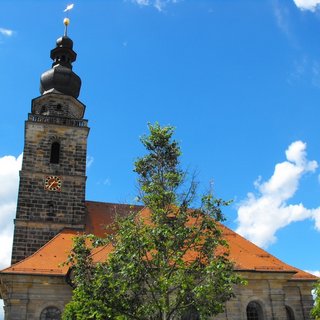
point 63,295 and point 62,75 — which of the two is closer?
point 63,295

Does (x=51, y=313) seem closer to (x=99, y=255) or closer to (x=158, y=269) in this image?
(x=99, y=255)

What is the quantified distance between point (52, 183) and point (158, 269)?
13.1 metres

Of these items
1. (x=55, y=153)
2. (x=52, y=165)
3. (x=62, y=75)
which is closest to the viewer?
(x=52, y=165)

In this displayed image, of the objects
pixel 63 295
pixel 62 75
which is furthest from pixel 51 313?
pixel 62 75

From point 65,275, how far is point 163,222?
8334 mm

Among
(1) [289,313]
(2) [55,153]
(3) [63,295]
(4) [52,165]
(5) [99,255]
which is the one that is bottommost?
(1) [289,313]

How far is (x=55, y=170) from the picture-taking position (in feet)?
80.7

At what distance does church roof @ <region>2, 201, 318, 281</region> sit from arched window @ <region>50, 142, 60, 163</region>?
2994mm

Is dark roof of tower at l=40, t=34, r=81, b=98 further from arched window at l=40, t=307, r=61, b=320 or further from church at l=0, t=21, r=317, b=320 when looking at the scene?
arched window at l=40, t=307, r=61, b=320

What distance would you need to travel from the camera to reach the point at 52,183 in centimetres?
2425

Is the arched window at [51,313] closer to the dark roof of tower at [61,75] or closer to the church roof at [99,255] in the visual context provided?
the church roof at [99,255]

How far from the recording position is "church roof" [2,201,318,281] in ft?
64.3

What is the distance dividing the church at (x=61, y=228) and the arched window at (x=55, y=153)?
6 centimetres

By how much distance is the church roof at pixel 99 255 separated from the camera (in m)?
19.6
